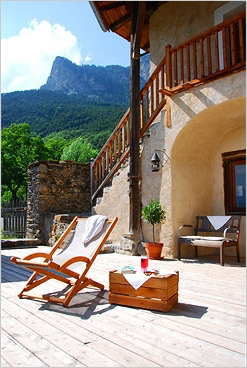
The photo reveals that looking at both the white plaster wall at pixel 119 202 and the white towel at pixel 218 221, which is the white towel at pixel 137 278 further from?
the white plaster wall at pixel 119 202

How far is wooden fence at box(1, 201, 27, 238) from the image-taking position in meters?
9.97

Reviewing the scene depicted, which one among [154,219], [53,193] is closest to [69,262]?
[154,219]

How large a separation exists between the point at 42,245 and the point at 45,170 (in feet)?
6.69

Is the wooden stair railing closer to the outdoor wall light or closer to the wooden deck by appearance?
the outdoor wall light

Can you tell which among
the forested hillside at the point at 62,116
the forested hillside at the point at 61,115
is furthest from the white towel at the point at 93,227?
the forested hillside at the point at 62,116

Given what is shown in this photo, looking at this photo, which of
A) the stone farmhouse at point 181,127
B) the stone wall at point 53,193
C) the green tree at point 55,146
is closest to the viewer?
the stone farmhouse at point 181,127

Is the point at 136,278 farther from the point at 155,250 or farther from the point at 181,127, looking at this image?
the point at 181,127

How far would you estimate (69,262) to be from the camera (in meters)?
3.04

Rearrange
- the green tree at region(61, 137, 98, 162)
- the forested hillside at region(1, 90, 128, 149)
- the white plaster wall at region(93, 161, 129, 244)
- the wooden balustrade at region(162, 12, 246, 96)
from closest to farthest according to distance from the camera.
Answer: the wooden balustrade at region(162, 12, 246, 96) → the white plaster wall at region(93, 161, 129, 244) → the green tree at region(61, 137, 98, 162) → the forested hillside at region(1, 90, 128, 149)

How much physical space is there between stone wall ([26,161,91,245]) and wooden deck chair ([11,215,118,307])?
16.1 ft

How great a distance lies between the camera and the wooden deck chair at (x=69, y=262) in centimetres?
306

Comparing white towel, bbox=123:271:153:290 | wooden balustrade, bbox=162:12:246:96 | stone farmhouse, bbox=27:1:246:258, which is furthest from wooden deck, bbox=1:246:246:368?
wooden balustrade, bbox=162:12:246:96

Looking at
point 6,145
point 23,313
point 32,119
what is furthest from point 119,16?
point 32,119

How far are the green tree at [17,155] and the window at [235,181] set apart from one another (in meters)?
22.2
